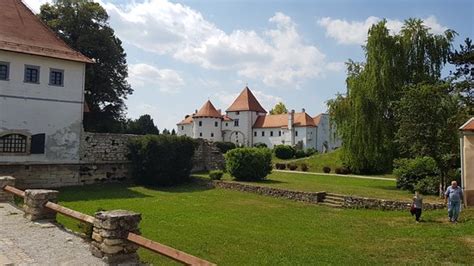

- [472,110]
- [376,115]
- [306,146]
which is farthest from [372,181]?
[306,146]

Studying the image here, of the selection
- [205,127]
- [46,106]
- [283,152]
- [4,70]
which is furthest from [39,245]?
[205,127]

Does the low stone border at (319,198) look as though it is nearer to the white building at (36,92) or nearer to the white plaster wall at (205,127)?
the white building at (36,92)

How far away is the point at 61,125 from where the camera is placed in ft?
78.9

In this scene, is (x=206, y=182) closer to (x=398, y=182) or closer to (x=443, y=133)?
(x=398, y=182)

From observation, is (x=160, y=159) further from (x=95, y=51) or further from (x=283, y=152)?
(x=283, y=152)

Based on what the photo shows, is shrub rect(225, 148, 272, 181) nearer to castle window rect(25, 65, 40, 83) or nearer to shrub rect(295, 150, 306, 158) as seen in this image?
castle window rect(25, 65, 40, 83)

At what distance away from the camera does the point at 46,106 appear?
76.7 feet

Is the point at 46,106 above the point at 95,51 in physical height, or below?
below

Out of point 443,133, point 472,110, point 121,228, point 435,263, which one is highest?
point 472,110

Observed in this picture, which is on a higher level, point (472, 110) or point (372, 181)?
point (472, 110)

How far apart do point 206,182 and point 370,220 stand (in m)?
12.0

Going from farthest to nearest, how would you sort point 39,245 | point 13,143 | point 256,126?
point 256,126 → point 13,143 → point 39,245

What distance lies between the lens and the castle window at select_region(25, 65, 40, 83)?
74.6ft

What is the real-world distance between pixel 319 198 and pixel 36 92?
1612 centimetres
